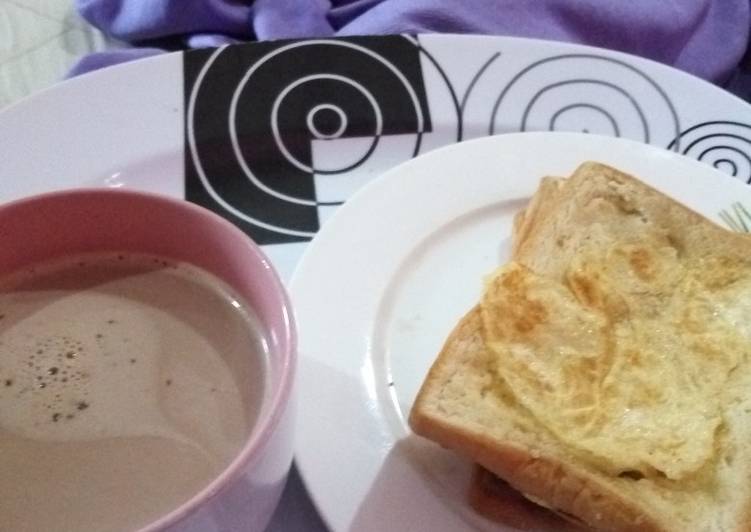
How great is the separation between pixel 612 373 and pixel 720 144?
0.46 m

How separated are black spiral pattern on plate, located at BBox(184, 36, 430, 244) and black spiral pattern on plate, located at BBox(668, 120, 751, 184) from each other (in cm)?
32

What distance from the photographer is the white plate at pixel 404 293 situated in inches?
31.1

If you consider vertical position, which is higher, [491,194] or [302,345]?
[491,194]

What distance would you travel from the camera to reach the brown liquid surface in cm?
65

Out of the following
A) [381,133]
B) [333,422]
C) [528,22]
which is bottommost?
[333,422]

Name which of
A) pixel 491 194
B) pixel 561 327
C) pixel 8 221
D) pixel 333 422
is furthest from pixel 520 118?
pixel 8 221

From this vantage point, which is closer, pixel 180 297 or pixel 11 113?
pixel 180 297

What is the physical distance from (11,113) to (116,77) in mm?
135

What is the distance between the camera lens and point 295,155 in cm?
113

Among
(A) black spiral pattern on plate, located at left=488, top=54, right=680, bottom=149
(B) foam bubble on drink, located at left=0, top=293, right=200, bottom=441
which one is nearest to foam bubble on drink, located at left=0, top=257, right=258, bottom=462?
(B) foam bubble on drink, located at left=0, top=293, right=200, bottom=441

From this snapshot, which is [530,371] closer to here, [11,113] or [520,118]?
[520,118]

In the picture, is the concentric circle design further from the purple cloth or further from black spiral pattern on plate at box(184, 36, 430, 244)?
the purple cloth

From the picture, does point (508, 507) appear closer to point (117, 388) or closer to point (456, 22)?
point (117, 388)

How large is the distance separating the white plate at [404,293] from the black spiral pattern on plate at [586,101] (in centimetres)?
8
